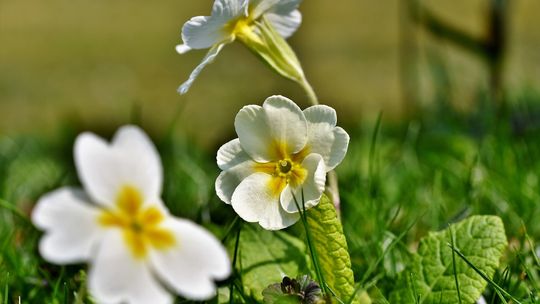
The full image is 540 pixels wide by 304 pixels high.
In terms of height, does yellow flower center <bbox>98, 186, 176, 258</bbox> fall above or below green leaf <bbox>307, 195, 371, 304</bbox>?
above

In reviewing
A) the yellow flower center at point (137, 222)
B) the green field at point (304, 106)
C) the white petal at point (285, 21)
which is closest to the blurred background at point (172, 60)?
the green field at point (304, 106)

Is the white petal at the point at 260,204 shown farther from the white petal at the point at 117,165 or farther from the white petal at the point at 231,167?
the white petal at the point at 117,165

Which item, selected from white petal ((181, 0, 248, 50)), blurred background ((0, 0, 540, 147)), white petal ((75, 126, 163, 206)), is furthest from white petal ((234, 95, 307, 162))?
blurred background ((0, 0, 540, 147))

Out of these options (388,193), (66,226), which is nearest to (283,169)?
(66,226)

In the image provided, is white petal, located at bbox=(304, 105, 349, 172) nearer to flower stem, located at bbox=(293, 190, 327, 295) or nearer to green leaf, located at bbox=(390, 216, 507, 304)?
flower stem, located at bbox=(293, 190, 327, 295)

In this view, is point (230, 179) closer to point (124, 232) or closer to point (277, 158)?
point (277, 158)

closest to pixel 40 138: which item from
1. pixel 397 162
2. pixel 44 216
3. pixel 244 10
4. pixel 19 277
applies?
pixel 397 162
